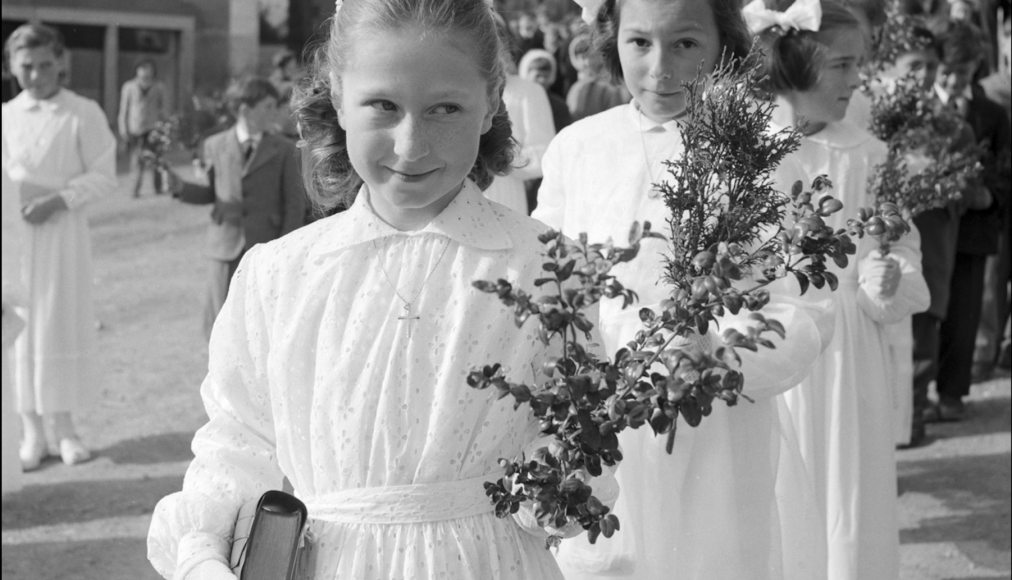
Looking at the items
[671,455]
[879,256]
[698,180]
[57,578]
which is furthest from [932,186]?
[57,578]

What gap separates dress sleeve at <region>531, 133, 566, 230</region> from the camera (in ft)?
13.6

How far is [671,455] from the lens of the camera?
364cm

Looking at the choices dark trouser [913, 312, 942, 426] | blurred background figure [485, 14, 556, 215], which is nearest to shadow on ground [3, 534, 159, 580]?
blurred background figure [485, 14, 556, 215]

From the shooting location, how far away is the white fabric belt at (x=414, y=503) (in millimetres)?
2555

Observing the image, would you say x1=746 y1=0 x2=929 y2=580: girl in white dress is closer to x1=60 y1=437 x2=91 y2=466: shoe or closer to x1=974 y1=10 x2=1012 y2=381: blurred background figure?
x1=60 y1=437 x2=91 y2=466: shoe

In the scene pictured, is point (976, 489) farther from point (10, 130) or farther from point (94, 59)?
point (94, 59)

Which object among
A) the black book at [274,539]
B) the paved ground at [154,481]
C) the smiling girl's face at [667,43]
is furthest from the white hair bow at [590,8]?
the paved ground at [154,481]

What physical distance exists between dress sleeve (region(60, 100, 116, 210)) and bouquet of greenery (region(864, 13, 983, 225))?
412 centimetres

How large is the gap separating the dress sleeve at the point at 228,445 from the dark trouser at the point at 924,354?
662 cm

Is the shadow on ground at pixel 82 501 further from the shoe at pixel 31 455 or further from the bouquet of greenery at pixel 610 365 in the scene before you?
the bouquet of greenery at pixel 610 365

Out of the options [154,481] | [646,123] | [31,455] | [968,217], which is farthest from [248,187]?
[646,123]

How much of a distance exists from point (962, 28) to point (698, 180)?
740 cm

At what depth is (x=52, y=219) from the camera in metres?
8.54

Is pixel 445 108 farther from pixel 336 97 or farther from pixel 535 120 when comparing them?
pixel 535 120
